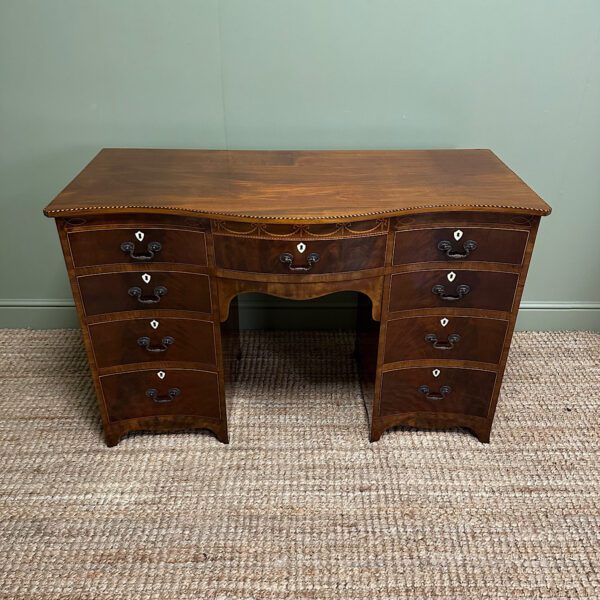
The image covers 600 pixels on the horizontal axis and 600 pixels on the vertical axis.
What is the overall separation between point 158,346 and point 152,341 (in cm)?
2

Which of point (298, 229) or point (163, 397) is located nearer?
point (298, 229)

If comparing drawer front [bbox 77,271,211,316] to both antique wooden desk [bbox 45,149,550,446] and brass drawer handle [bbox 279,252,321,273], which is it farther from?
brass drawer handle [bbox 279,252,321,273]

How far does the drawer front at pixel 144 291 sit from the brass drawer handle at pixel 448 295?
619 mm

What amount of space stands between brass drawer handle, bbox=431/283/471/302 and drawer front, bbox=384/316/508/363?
66 millimetres

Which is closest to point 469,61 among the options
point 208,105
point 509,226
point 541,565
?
point 509,226

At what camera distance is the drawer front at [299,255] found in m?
1.45

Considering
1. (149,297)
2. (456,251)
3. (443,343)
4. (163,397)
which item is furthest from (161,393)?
(456,251)

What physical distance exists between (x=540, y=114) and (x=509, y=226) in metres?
0.71

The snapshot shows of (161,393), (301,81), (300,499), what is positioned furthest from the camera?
(301,81)

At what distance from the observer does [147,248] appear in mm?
1498

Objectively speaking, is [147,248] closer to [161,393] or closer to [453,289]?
[161,393]

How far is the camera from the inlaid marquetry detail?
4.67 ft

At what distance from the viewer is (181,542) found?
4.96ft

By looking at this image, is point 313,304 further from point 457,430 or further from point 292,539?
point 292,539
